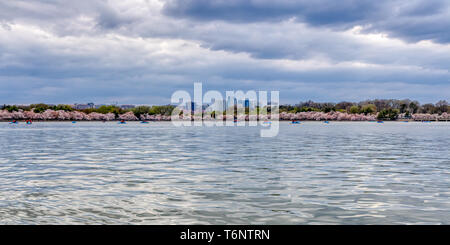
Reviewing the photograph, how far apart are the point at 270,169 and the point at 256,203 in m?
11.3

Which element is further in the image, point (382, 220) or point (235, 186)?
point (235, 186)

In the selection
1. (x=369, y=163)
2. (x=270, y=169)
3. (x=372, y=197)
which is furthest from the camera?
(x=369, y=163)

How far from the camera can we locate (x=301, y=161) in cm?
3216

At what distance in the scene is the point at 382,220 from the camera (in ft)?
43.9
